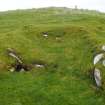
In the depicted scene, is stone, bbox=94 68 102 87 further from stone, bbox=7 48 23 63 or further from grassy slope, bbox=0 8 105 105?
stone, bbox=7 48 23 63

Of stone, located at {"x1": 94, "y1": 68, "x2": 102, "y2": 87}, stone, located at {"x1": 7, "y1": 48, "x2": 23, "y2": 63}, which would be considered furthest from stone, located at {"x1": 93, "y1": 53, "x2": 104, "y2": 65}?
stone, located at {"x1": 7, "y1": 48, "x2": 23, "y2": 63}

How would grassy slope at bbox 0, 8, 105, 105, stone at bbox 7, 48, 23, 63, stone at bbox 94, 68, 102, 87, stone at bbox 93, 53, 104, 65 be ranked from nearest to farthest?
grassy slope at bbox 0, 8, 105, 105 → stone at bbox 94, 68, 102, 87 → stone at bbox 93, 53, 104, 65 → stone at bbox 7, 48, 23, 63

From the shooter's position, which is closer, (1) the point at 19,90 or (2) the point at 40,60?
(1) the point at 19,90

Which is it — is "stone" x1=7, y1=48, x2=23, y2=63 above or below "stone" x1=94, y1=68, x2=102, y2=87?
above

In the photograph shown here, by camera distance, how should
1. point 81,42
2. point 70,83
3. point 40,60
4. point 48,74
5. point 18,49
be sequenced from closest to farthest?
point 70,83, point 48,74, point 40,60, point 18,49, point 81,42

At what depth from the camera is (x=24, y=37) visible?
59.0 meters

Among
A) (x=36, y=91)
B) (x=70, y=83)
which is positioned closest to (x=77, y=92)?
(x=70, y=83)

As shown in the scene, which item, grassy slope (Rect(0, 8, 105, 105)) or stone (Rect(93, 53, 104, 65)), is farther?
stone (Rect(93, 53, 104, 65))

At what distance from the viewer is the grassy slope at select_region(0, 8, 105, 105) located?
123ft

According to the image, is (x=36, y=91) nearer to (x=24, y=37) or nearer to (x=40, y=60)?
(x=40, y=60)

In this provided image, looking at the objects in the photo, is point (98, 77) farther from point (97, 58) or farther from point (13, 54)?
point (13, 54)

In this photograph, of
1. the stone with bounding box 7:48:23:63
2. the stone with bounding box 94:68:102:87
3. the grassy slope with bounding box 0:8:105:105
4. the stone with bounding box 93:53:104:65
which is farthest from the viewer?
the stone with bounding box 7:48:23:63

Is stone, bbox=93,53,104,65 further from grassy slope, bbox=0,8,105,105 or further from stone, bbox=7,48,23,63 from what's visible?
stone, bbox=7,48,23,63

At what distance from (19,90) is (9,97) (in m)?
1.95
